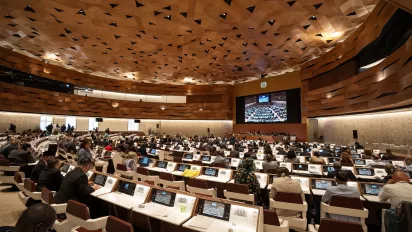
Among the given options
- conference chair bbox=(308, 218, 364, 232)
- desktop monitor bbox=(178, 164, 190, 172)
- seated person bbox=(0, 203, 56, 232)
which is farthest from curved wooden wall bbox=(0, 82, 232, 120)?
conference chair bbox=(308, 218, 364, 232)

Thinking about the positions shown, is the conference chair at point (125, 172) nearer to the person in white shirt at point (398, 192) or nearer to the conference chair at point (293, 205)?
the conference chair at point (293, 205)

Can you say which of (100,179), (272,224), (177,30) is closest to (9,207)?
(100,179)

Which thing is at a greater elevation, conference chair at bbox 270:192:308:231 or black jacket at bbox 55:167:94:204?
black jacket at bbox 55:167:94:204

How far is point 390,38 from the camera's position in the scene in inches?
448

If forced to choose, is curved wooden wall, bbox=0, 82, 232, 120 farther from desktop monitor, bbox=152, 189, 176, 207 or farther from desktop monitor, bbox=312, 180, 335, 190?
desktop monitor, bbox=312, 180, 335, 190

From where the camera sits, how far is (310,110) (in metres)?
19.6

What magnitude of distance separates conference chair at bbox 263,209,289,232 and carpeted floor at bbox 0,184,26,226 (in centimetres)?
486

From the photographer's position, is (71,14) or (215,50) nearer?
(71,14)

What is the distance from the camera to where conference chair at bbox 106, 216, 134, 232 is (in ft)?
7.04

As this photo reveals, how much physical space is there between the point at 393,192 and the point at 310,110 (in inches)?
694

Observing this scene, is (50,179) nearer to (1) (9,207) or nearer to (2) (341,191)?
(1) (9,207)

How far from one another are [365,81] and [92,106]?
2451 cm

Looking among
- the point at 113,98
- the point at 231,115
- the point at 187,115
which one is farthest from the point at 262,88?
the point at 113,98

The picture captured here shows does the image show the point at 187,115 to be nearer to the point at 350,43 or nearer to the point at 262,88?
the point at 262,88
